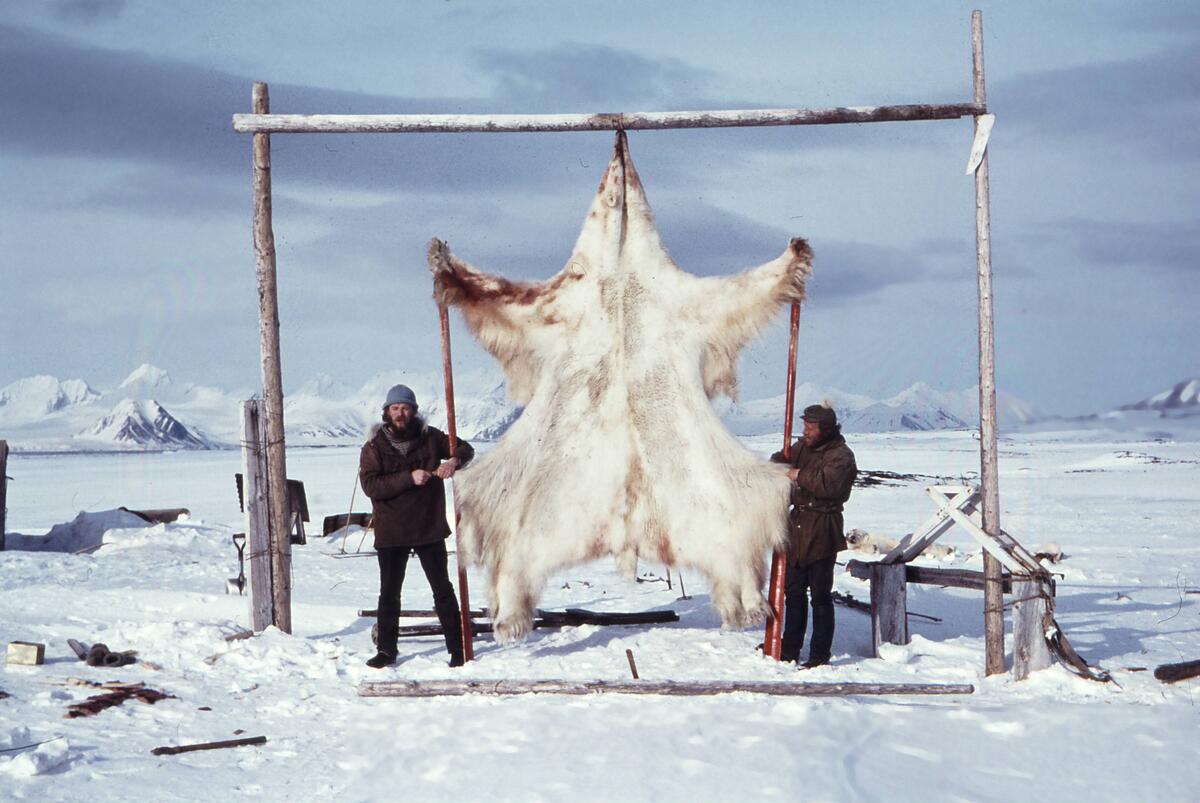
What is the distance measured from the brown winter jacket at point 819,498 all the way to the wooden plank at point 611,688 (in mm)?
1205

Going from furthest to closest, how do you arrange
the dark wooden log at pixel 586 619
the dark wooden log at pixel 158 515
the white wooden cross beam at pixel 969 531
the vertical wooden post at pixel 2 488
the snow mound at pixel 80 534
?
the dark wooden log at pixel 158 515 < the snow mound at pixel 80 534 < the vertical wooden post at pixel 2 488 < the dark wooden log at pixel 586 619 < the white wooden cross beam at pixel 969 531

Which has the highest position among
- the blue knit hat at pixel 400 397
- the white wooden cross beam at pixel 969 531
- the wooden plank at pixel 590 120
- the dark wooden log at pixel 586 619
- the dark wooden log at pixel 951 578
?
the wooden plank at pixel 590 120

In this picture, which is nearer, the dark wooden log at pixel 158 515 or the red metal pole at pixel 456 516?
the red metal pole at pixel 456 516

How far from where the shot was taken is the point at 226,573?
1192 cm

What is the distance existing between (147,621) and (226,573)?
3.66 meters

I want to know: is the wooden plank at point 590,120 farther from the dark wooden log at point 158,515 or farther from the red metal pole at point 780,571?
the dark wooden log at point 158,515

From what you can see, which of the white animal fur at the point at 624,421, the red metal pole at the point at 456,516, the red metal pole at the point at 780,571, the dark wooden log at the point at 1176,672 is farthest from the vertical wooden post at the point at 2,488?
the dark wooden log at the point at 1176,672

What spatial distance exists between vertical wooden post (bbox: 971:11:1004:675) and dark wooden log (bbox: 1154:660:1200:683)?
3.10 ft

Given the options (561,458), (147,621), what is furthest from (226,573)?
(561,458)

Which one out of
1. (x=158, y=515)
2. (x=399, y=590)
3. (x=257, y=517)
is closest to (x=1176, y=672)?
(x=399, y=590)

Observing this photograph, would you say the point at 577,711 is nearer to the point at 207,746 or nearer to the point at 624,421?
the point at 207,746

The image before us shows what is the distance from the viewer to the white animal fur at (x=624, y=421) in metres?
7.18

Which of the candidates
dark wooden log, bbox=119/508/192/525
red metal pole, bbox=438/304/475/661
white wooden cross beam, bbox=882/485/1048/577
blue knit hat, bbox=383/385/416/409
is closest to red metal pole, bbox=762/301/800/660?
white wooden cross beam, bbox=882/485/1048/577

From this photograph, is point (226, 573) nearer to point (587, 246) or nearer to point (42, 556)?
point (42, 556)
